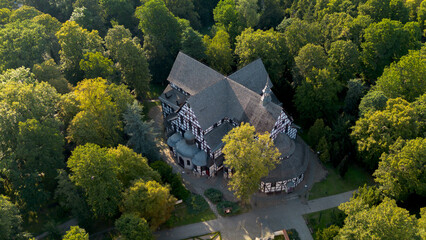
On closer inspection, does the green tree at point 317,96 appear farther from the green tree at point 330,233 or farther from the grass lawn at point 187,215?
the grass lawn at point 187,215

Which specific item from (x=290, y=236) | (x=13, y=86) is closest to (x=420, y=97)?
(x=290, y=236)

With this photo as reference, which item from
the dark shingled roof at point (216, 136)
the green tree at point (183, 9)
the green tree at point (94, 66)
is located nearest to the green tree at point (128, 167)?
the dark shingled roof at point (216, 136)

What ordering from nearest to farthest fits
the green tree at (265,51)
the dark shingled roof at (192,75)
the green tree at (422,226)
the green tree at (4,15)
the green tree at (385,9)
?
the green tree at (422,226), the dark shingled roof at (192,75), the green tree at (265,51), the green tree at (385,9), the green tree at (4,15)

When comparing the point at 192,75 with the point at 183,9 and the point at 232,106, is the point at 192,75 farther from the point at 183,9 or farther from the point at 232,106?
the point at 183,9

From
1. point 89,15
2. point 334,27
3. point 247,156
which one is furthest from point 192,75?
point 89,15

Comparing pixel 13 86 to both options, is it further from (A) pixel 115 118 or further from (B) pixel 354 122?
(B) pixel 354 122

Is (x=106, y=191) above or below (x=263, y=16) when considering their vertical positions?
below
